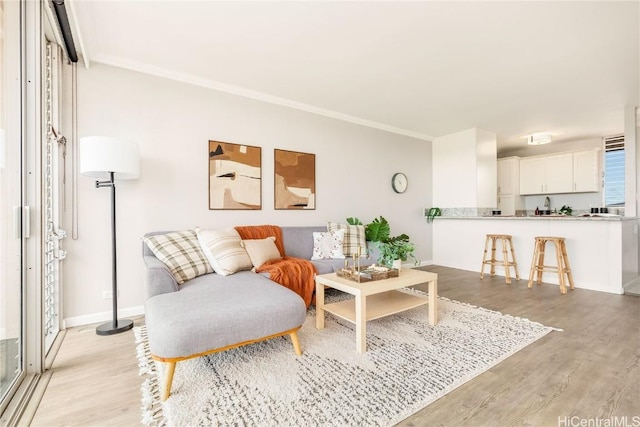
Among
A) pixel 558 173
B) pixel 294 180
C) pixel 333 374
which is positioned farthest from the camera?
pixel 558 173

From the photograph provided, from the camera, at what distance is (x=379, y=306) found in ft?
8.11

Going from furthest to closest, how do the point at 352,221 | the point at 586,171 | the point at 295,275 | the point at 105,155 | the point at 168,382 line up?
1. the point at 586,171
2. the point at 352,221
3. the point at 295,275
4. the point at 105,155
5. the point at 168,382

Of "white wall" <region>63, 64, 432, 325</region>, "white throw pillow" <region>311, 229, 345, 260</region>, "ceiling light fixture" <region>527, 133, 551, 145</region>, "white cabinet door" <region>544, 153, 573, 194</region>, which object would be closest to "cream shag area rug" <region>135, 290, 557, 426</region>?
"white wall" <region>63, 64, 432, 325</region>

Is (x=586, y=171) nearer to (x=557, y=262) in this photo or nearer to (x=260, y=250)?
(x=557, y=262)

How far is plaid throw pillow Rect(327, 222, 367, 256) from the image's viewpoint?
3.78 meters

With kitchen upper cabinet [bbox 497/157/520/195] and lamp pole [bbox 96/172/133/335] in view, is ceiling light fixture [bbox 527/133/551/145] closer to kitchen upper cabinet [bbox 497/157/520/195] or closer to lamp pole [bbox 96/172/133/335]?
kitchen upper cabinet [bbox 497/157/520/195]

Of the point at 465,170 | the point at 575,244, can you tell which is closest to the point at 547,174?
the point at 465,170

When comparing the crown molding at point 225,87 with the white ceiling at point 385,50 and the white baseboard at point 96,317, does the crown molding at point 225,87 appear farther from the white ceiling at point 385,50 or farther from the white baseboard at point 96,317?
the white baseboard at point 96,317

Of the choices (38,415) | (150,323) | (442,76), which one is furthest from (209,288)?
(442,76)

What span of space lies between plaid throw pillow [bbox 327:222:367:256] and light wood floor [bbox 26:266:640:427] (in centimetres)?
197

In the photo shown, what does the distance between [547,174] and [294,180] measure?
5.59 metres

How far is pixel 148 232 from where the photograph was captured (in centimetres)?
299

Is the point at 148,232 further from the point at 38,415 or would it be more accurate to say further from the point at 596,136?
the point at 596,136

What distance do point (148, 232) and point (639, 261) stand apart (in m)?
6.82
